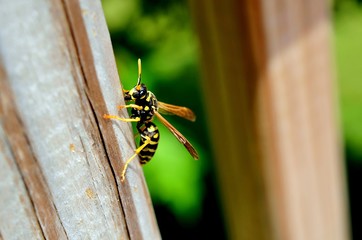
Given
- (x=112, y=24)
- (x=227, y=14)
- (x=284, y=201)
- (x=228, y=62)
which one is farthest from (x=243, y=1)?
(x=112, y=24)

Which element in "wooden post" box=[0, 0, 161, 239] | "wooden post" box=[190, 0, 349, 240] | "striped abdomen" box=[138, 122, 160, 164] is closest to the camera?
"wooden post" box=[0, 0, 161, 239]

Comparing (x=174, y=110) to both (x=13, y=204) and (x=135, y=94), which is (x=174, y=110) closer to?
(x=135, y=94)

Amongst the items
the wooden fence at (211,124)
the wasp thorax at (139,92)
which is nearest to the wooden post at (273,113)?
the wooden fence at (211,124)

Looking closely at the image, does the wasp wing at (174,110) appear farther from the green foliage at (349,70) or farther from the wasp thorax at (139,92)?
the green foliage at (349,70)

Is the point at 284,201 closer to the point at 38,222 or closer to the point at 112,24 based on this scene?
the point at 112,24

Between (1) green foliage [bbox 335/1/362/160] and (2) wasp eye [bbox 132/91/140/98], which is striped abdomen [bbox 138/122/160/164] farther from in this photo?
(1) green foliage [bbox 335/1/362/160]

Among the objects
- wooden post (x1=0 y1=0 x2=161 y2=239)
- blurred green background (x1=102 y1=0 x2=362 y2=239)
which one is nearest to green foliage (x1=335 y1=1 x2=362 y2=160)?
blurred green background (x1=102 y1=0 x2=362 y2=239)
